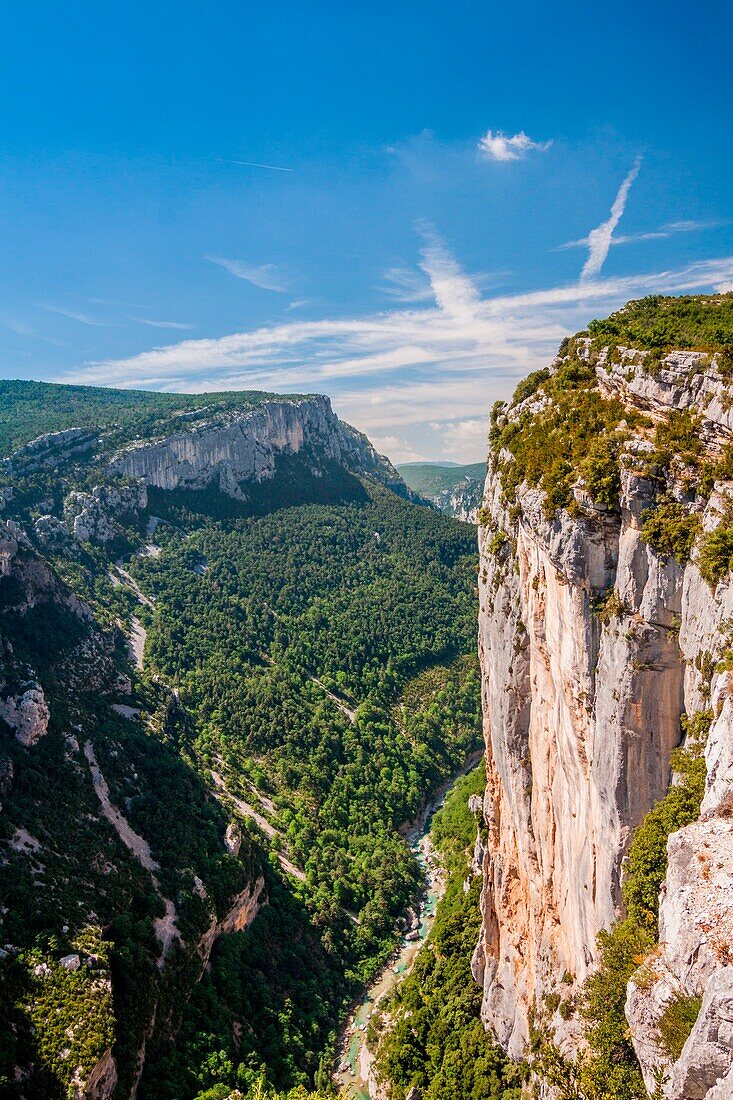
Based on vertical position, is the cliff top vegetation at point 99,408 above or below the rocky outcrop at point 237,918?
above

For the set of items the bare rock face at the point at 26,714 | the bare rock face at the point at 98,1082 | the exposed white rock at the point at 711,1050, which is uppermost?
the exposed white rock at the point at 711,1050

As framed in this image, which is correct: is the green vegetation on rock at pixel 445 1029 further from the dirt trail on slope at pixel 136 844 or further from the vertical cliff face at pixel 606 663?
the dirt trail on slope at pixel 136 844

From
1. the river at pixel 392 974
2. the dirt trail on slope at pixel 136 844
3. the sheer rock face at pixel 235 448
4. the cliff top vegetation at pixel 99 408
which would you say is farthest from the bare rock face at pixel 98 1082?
the cliff top vegetation at pixel 99 408

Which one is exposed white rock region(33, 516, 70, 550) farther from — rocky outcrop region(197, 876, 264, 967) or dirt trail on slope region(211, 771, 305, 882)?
rocky outcrop region(197, 876, 264, 967)

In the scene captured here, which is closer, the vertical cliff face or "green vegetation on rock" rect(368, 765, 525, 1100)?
the vertical cliff face

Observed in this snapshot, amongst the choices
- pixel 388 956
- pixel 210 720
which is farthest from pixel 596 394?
pixel 210 720

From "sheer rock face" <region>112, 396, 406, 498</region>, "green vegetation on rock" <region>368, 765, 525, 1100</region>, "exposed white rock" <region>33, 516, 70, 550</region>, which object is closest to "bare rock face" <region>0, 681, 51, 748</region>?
"green vegetation on rock" <region>368, 765, 525, 1100</region>
